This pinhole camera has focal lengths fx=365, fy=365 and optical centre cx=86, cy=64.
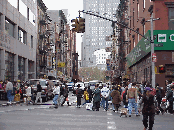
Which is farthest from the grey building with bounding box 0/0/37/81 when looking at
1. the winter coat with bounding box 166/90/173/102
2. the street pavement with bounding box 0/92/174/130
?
the street pavement with bounding box 0/92/174/130

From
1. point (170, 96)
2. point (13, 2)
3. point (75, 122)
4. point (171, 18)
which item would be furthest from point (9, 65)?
point (75, 122)

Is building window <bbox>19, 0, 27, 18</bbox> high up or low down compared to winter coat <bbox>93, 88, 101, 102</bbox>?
up

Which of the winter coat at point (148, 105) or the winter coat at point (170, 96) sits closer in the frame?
the winter coat at point (148, 105)

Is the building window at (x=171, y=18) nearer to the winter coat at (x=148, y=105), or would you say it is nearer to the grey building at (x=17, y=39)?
the grey building at (x=17, y=39)

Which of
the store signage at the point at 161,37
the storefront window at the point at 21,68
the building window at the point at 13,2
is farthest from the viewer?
the storefront window at the point at 21,68

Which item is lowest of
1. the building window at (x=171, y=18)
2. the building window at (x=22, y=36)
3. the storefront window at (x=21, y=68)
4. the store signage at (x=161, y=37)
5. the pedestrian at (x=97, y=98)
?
the pedestrian at (x=97, y=98)

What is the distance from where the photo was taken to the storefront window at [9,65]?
44.7 meters

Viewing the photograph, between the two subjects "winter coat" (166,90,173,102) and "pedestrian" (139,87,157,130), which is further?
"winter coat" (166,90,173,102)

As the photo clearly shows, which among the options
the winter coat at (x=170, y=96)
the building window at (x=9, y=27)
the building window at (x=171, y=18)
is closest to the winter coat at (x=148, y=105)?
the winter coat at (x=170, y=96)

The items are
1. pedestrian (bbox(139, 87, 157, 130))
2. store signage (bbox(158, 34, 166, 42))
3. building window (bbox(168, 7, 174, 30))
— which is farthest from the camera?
building window (bbox(168, 7, 174, 30))

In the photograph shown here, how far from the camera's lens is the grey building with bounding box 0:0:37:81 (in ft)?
141

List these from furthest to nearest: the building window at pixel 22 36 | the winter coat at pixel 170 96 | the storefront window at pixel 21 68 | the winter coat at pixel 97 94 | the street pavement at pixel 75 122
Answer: the building window at pixel 22 36 → the storefront window at pixel 21 68 → the winter coat at pixel 97 94 → the winter coat at pixel 170 96 → the street pavement at pixel 75 122

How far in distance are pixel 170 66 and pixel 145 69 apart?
20.9ft

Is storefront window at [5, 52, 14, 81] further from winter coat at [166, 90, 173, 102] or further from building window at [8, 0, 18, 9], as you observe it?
winter coat at [166, 90, 173, 102]
